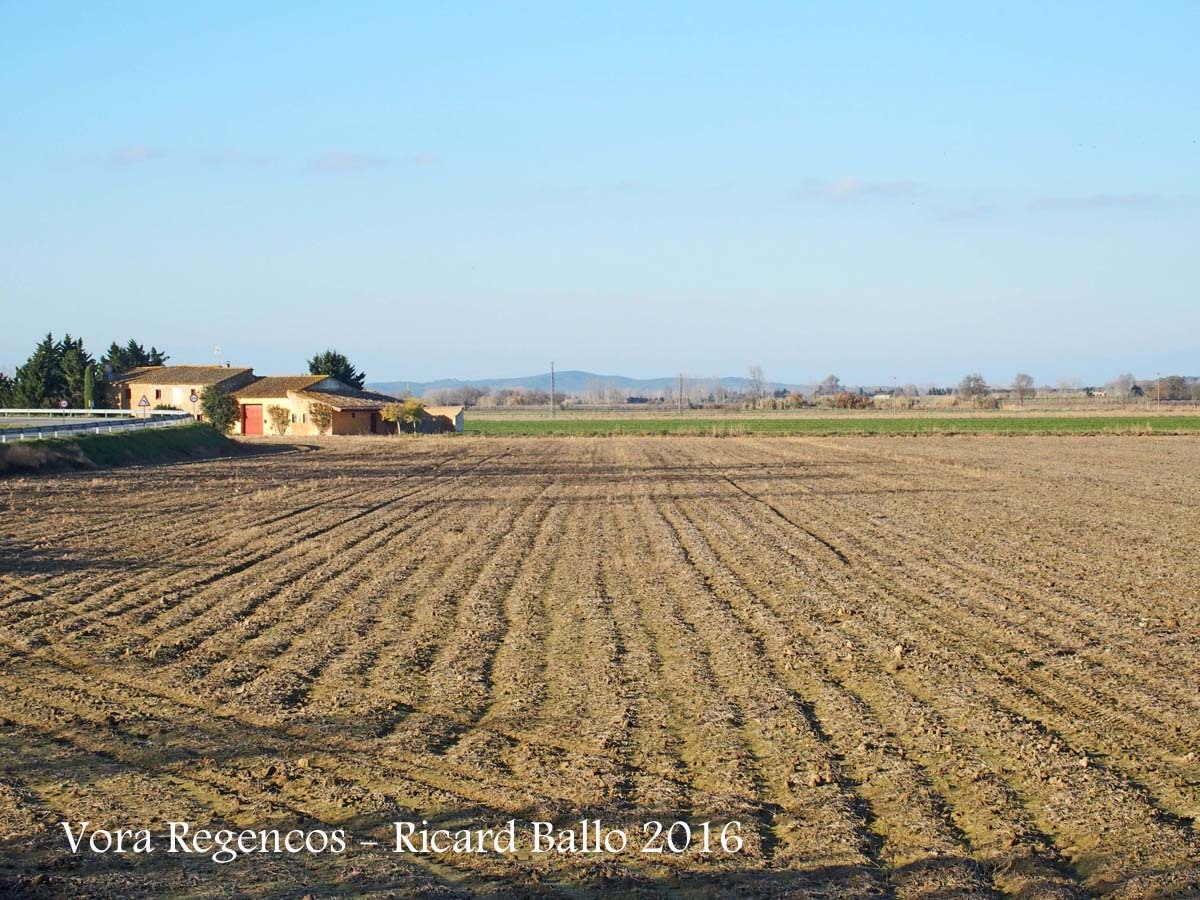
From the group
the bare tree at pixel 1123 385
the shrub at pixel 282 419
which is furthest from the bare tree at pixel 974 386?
the shrub at pixel 282 419

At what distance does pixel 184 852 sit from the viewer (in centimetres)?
588

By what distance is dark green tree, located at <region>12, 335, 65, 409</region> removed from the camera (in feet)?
250

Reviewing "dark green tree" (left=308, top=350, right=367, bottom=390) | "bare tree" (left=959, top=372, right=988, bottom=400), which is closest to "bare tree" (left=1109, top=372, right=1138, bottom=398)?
"bare tree" (left=959, top=372, right=988, bottom=400)

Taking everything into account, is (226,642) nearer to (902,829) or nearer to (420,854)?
(420,854)

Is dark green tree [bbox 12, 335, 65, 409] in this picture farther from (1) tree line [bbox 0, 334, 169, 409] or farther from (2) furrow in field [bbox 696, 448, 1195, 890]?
(2) furrow in field [bbox 696, 448, 1195, 890]

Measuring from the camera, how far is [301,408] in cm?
7144

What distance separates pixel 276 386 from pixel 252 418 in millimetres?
2946

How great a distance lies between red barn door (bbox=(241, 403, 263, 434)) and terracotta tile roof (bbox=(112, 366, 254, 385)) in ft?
12.8

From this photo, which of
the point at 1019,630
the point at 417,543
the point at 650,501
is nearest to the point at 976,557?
the point at 1019,630

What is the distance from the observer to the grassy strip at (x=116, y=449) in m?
33.7

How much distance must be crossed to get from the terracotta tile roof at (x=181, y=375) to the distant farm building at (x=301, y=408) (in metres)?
2.71

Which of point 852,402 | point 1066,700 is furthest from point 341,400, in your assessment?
point 852,402

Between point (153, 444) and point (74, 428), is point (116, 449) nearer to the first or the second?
point (74, 428)

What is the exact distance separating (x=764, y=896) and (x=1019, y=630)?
273 inches
